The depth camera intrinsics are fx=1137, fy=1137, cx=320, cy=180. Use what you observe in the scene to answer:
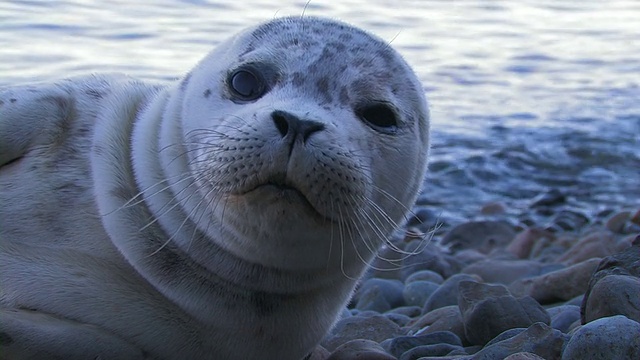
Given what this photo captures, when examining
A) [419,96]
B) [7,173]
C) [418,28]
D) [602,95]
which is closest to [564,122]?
[602,95]

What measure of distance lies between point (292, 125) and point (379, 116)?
0.74 metres

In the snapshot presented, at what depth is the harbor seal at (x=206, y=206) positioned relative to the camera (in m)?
3.65

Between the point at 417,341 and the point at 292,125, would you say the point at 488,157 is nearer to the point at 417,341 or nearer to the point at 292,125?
the point at 417,341

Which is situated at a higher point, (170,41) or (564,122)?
(170,41)

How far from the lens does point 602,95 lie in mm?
13859

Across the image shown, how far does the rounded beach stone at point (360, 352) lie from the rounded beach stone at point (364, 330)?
50 cm

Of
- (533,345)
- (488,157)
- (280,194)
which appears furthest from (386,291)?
(488,157)

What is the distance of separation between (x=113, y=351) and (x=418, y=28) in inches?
463

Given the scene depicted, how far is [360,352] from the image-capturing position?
423cm

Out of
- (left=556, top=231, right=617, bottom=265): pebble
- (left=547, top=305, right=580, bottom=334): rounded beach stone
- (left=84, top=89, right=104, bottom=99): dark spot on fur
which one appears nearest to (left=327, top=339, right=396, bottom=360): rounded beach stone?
(left=547, top=305, right=580, bottom=334): rounded beach stone

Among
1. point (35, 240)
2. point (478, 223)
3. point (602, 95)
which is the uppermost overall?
point (35, 240)

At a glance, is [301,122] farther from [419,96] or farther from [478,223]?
[478,223]

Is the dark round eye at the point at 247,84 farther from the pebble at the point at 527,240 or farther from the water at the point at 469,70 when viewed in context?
the water at the point at 469,70

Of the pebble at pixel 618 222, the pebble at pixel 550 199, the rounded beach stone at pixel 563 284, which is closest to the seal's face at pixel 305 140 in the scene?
the rounded beach stone at pixel 563 284
